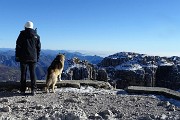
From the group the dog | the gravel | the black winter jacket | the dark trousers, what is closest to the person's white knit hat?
the black winter jacket

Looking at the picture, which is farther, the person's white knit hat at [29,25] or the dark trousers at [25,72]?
Result: the dark trousers at [25,72]

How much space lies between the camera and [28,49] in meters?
13.8

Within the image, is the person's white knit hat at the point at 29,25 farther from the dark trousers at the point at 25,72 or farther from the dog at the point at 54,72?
the dog at the point at 54,72

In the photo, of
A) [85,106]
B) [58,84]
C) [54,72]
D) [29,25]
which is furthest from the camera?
[58,84]

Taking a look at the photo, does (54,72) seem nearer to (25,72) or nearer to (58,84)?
(25,72)

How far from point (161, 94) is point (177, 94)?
0.87 metres

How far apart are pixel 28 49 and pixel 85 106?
11.7 feet

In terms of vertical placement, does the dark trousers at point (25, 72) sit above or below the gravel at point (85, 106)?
above

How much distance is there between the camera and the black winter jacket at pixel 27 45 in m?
13.8

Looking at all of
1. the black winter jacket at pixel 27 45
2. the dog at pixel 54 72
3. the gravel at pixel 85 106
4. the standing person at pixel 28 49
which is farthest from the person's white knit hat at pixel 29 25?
the gravel at pixel 85 106

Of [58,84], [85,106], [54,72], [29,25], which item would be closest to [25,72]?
[54,72]

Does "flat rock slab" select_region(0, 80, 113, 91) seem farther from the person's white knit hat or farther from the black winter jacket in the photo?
the person's white knit hat

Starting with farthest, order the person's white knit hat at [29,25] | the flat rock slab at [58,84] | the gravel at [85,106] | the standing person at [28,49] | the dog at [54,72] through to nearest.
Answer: the flat rock slab at [58,84] < the dog at [54,72] < the standing person at [28,49] < the person's white knit hat at [29,25] < the gravel at [85,106]

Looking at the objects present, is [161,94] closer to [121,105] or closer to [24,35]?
[121,105]
